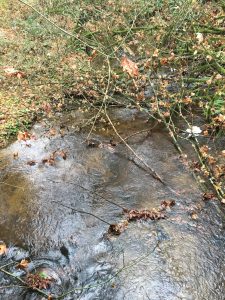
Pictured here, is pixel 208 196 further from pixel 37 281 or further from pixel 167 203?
pixel 37 281

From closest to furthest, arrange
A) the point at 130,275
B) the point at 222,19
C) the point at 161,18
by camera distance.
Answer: the point at 130,275 → the point at 222,19 → the point at 161,18

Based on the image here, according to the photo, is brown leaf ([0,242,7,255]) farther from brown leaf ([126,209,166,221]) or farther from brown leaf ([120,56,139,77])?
brown leaf ([120,56,139,77])

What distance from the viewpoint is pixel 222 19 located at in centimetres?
532

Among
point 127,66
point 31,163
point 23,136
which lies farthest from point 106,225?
point 23,136

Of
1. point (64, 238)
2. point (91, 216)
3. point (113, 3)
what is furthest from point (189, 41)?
point (64, 238)

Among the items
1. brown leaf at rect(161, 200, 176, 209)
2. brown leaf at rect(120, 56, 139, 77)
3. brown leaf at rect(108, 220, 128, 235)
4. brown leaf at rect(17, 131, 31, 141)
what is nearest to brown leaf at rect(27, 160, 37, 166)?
brown leaf at rect(17, 131, 31, 141)

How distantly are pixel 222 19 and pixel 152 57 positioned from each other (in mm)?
1164

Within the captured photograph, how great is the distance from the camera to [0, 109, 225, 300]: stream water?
10.1 ft

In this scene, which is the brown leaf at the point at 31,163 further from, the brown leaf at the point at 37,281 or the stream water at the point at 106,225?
the brown leaf at the point at 37,281

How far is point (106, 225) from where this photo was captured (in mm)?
3650

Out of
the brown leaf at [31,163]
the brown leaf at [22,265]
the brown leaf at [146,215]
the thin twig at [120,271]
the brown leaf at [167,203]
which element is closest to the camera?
the thin twig at [120,271]

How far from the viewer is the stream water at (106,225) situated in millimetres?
3064

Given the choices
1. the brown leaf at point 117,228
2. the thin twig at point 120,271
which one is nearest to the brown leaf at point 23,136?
the brown leaf at point 117,228

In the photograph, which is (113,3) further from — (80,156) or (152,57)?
(80,156)
